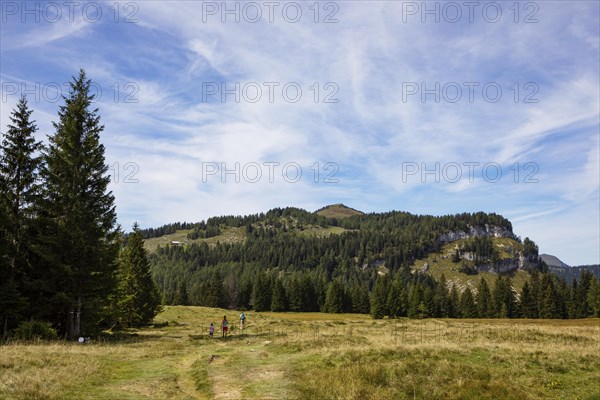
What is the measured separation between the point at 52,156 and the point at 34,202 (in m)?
3.53

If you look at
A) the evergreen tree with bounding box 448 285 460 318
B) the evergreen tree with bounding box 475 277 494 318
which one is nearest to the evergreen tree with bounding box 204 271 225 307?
the evergreen tree with bounding box 448 285 460 318

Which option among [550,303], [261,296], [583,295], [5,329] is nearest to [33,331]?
[5,329]

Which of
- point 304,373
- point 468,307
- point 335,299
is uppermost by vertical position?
point 304,373

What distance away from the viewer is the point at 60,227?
28594 mm

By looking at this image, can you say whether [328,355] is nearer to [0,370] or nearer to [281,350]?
[281,350]

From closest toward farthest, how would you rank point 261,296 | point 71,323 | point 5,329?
point 5,329
point 71,323
point 261,296

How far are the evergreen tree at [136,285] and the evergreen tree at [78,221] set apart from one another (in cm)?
1411

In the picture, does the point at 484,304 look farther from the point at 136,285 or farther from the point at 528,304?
the point at 136,285

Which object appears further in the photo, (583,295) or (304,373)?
(583,295)

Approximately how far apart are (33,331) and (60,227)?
6.97 m

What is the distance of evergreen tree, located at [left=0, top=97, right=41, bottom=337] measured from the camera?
2767cm

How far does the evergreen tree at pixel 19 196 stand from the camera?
27.7m

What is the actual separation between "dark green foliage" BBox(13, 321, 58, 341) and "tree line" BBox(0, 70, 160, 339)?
5.20 feet

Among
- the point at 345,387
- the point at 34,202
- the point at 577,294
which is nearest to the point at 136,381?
the point at 345,387
